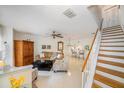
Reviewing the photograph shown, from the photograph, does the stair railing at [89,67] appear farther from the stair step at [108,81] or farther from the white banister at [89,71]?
the stair step at [108,81]

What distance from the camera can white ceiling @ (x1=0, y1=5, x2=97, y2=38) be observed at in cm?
220

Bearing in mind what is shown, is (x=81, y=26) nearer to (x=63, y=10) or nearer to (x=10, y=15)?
(x=63, y=10)

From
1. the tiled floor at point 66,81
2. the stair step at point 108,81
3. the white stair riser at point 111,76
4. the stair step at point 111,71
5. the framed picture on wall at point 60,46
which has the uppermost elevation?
the framed picture on wall at point 60,46

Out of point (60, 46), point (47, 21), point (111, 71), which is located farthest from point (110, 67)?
point (47, 21)

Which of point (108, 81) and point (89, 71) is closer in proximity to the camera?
point (108, 81)

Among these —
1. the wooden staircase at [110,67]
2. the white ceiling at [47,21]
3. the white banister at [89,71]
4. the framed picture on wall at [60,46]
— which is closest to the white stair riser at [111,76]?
the wooden staircase at [110,67]

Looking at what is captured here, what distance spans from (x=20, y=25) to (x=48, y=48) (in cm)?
79

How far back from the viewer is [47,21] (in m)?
2.35

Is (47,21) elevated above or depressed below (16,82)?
above

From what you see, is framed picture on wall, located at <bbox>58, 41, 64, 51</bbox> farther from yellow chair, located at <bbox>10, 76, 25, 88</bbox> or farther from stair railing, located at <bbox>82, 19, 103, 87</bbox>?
yellow chair, located at <bbox>10, 76, 25, 88</bbox>

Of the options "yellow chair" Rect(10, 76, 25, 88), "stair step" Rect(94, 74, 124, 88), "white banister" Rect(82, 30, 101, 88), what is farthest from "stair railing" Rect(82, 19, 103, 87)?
"yellow chair" Rect(10, 76, 25, 88)

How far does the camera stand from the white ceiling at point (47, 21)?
2.20 m

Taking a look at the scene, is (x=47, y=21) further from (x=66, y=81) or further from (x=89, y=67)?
(x=66, y=81)

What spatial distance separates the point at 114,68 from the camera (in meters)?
2.47
